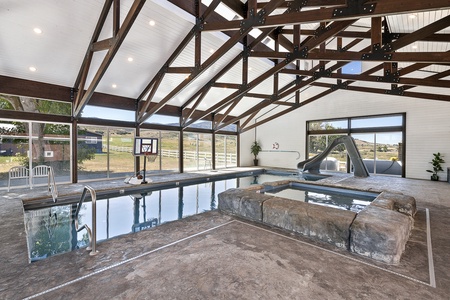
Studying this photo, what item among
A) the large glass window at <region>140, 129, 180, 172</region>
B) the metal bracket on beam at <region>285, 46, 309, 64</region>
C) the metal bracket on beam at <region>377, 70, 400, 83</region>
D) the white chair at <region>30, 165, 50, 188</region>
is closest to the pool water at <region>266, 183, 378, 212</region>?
the metal bracket on beam at <region>377, 70, 400, 83</region>

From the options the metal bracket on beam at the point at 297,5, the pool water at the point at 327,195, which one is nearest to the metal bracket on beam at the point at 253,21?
the metal bracket on beam at the point at 297,5

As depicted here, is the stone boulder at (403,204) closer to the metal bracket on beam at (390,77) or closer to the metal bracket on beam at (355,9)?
the metal bracket on beam at (355,9)

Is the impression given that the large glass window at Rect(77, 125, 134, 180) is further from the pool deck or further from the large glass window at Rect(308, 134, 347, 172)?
the large glass window at Rect(308, 134, 347, 172)

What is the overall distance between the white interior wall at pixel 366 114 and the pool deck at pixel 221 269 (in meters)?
7.18

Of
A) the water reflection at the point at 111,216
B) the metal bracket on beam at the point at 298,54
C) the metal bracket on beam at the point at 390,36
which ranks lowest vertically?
the water reflection at the point at 111,216

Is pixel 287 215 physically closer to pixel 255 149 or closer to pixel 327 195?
pixel 327 195

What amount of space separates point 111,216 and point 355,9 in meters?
5.92

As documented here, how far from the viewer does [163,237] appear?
2.89m

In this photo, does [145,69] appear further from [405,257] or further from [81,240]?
[405,257]

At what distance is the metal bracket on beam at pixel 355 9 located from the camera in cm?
324

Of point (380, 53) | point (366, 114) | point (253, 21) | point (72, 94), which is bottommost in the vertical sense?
point (366, 114)

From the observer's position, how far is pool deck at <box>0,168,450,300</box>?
5.81 feet

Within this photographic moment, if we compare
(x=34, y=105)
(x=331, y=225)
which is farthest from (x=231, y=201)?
(x=34, y=105)

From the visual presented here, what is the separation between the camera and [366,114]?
31.7 ft
